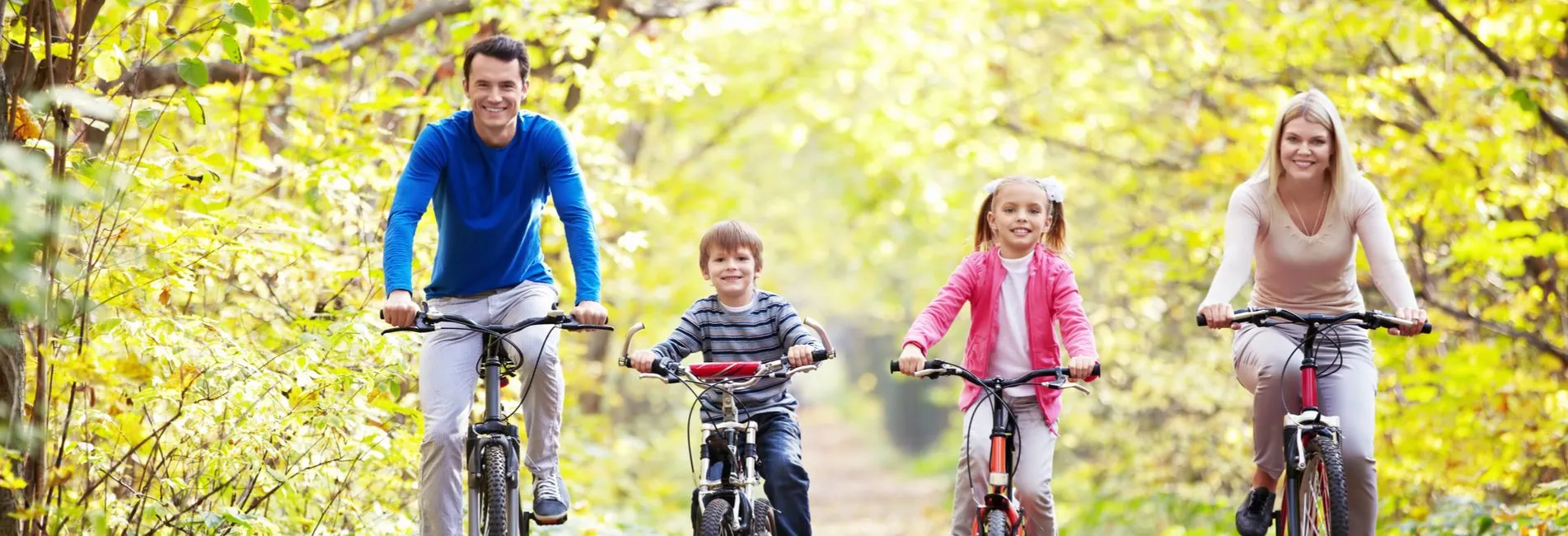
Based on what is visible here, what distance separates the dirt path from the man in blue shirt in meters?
9.19

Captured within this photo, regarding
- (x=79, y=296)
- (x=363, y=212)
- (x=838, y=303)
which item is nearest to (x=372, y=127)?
(x=363, y=212)

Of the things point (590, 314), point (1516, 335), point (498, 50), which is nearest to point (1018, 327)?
point (590, 314)

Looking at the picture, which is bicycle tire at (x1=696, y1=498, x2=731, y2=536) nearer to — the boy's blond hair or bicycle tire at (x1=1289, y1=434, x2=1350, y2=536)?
the boy's blond hair

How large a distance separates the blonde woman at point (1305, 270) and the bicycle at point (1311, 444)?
0.10 metres

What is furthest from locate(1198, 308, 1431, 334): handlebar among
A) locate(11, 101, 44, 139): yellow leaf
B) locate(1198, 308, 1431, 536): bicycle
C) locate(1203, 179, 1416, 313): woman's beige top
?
locate(11, 101, 44, 139): yellow leaf

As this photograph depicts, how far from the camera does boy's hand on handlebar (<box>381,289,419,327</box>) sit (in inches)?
179

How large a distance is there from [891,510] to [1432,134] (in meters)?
11.5

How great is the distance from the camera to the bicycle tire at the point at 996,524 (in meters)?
4.82

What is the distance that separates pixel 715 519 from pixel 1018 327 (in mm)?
1355

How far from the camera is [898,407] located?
32.1m

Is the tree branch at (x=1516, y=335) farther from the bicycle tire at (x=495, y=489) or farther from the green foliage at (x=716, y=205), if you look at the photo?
the bicycle tire at (x=495, y=489)

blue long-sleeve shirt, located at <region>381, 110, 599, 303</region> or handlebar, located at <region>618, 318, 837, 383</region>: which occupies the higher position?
blue long-sleeve shirt, located at <region>381, 110, 599, 303</region>

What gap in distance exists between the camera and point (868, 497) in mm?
21719

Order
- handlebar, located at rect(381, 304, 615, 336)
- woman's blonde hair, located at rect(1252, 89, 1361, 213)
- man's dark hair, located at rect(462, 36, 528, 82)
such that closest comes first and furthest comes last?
1. handlebar, located at rect(381, 304, 615, 336)
2. man's dark hair, located at rect(462, 36, 528, 82)
3. woman's blonde hair, located at rect(1252, 89, 1361, 213)
